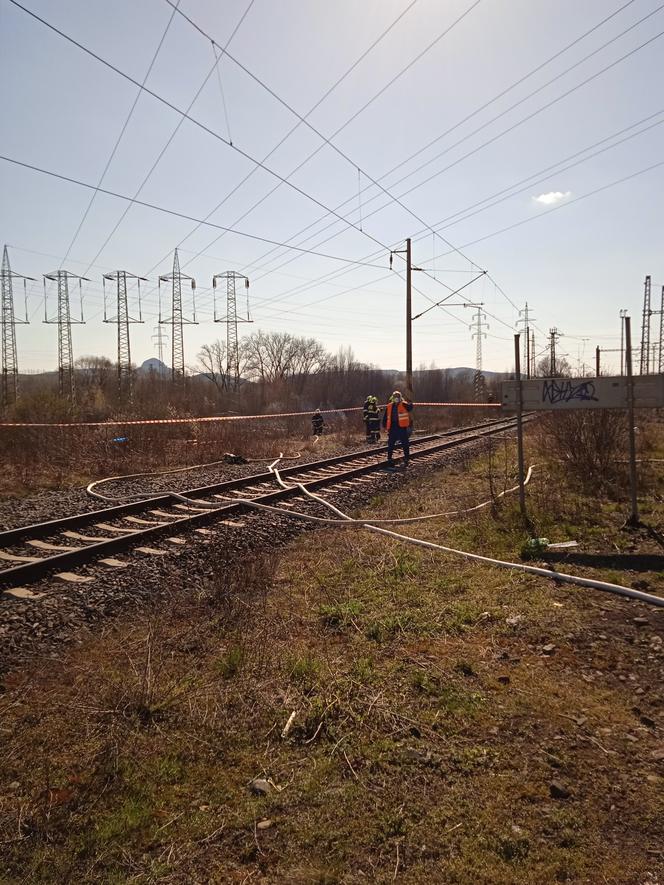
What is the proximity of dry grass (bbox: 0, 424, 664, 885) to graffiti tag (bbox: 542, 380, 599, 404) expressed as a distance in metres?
3.14

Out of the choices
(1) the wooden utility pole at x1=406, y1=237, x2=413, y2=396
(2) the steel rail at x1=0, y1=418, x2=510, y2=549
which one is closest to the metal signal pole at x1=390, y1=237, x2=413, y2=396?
(1) the wooden utility pole at x1=406, y1=237, x2=413, y2=396

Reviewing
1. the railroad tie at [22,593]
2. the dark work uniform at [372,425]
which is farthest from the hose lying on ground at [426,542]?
the dark work uniform at [372,425]

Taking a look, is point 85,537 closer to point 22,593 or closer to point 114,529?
point 114,529

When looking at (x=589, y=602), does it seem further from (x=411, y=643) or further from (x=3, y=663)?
(x=3, y=663)

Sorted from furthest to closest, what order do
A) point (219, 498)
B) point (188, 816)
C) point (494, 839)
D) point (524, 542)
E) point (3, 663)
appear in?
point (219, 498), point (524, 542), point (3, 663), point (188, 816), point (494, 839)

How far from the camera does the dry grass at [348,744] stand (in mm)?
2340

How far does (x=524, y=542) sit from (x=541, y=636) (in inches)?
94.9

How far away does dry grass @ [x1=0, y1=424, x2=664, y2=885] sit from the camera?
234cm

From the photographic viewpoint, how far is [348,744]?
10.1ft

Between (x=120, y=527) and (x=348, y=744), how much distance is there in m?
6.08

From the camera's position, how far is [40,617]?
194 inches

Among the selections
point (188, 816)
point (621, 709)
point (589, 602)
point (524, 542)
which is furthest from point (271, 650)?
point (524, 542)

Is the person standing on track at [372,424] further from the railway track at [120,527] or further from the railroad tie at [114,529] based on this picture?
the railroad tie at [114,529]

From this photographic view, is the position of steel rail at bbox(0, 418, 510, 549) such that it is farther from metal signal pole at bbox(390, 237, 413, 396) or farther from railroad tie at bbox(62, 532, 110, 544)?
metal signal pole at bbox(390, 237, 413, 396)
